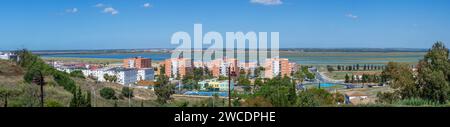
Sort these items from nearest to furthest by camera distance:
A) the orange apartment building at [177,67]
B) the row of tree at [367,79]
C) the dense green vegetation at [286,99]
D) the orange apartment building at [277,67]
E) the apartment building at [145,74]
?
the dense green vegetation at [286,99]
the orange apartment building at [277,67]
the row of tree at [367,79]
the orange apartment building at [177,67]
the apartment building at [145,74]

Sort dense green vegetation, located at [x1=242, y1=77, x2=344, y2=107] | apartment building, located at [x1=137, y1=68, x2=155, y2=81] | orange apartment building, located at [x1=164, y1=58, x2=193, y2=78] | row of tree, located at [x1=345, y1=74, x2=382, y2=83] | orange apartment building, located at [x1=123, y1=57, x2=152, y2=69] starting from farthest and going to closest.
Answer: orange apartment building, located at [x1=123, y1=57, x2=152, y2=69]
apartment building, located at [x1=137, y1=68, x2=155, y2=81]
orange apartment building, located at [x1=164, y1=58, x2=193, y2=78]
row of tree, located at [x1=345, y1=74, x2=382, y2=83]
dense green vegetation, located at [x1=242, y1=77, x2=344, y2=107]

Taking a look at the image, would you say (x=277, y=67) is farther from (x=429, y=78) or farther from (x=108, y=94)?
(x=429, y=78)

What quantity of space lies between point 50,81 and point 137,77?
73.0 feet

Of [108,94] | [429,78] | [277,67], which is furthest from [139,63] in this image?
[429,78]

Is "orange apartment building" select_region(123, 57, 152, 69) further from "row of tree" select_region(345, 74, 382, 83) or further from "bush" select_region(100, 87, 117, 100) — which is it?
"bush" select_region(100, 87, 117, 100)

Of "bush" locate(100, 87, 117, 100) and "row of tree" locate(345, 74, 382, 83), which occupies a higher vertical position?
"bush" locate(100, 87, 117, 100)

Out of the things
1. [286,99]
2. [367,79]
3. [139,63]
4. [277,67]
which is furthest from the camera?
[139,63]

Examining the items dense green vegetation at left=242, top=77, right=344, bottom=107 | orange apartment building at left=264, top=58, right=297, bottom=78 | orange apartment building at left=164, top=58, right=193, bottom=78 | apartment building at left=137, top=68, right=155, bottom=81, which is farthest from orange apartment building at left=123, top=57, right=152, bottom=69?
dense green vegetation at left=242, top=77, right=344, bottom=107

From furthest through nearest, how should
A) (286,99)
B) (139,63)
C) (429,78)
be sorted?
1. (139,63)
2. (429,78)
3. (286,99)

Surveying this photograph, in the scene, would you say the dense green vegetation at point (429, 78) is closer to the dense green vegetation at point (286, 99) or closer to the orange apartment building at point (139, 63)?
the dense green vegetation at point (286, 99)

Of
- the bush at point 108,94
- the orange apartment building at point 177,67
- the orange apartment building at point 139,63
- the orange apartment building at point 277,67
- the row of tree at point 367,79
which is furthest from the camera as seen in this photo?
the orange apartment building at point 139,63

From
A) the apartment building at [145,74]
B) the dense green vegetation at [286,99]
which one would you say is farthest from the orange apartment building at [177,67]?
the dense green vegetation at [286,99]
